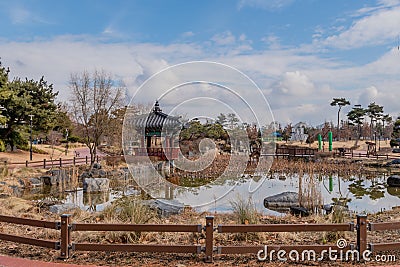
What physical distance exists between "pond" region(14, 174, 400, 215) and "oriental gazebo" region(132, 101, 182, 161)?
8.33 feet

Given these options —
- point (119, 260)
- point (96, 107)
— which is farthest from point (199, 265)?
point (96, 107)

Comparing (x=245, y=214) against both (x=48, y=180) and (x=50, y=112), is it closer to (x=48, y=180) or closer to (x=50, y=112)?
(x=48, y=180)

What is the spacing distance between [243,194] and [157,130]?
7277 mm

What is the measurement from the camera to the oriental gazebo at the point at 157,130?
18.0 meters

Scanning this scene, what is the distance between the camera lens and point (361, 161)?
27797 millimetres

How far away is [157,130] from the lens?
18531mm

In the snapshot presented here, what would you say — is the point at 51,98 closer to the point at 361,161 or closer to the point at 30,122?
the point at 30,122

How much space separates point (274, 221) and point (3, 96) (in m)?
23.0

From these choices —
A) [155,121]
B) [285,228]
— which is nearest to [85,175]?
[155,121]

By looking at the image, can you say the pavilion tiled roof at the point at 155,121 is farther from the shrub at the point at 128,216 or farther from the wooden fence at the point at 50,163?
the shrub at the point at 128,216

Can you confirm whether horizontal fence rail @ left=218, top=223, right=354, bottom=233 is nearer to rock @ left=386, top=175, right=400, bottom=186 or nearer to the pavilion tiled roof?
the pavilion tiled roof

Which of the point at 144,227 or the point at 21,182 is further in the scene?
the point at 21,182

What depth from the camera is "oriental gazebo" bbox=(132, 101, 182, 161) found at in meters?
18.0

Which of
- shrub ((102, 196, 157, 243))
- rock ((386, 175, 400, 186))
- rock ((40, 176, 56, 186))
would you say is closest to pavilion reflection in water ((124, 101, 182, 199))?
rock ((40, 176, 56, 186))
